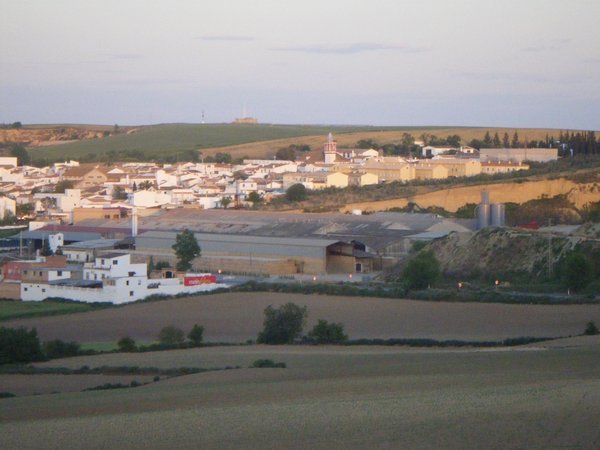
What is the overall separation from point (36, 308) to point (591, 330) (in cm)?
1314

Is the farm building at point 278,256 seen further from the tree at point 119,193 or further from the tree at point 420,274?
the tree at point 119,193

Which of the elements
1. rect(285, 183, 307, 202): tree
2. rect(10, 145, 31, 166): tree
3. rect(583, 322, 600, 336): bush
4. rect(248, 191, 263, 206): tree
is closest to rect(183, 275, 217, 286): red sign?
rect(583, 322, 600, 336): bush

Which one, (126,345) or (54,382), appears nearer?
(54,382)

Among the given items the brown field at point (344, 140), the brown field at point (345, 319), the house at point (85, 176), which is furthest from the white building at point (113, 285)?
the brown field at point (344, 140)

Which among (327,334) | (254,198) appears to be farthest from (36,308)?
(254,198)

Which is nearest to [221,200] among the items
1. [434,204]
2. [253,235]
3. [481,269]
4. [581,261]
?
[434,204]

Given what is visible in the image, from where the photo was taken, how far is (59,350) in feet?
64.6

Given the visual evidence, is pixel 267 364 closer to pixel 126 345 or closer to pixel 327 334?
pixel 327 334

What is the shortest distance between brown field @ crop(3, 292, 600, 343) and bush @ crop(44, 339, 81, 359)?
7.88 ft

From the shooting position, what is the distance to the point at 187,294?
29.0 meters

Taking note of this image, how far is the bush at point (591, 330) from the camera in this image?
19.6 m

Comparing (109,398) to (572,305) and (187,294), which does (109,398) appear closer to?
(572,305)

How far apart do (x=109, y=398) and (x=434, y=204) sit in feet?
129

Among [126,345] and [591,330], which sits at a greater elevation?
[591,330]
